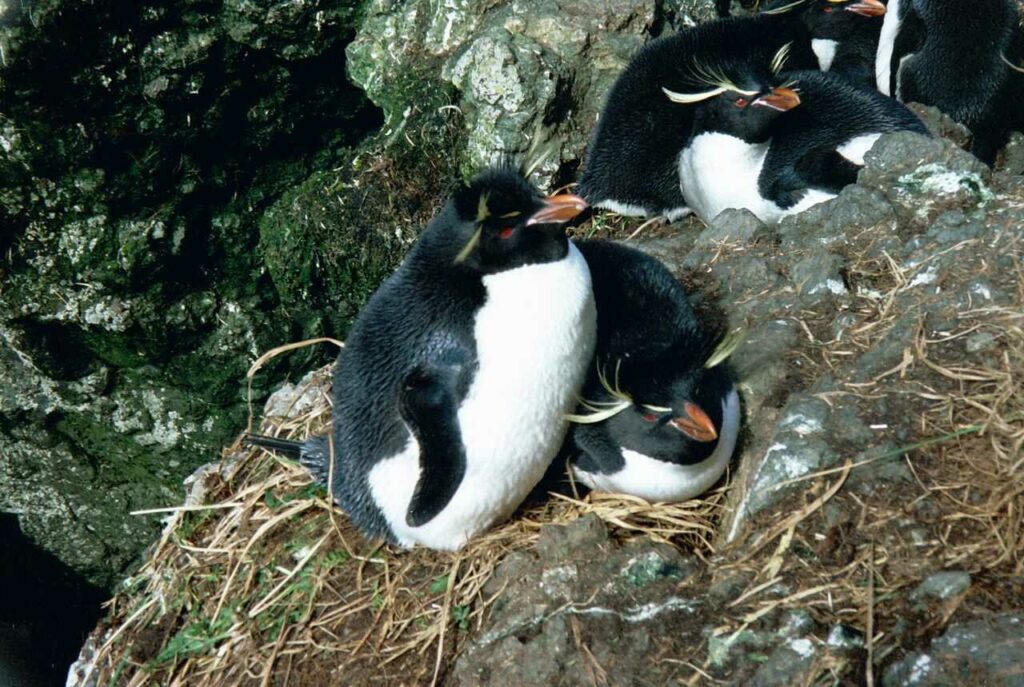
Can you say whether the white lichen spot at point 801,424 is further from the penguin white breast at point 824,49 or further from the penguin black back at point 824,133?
the penguin white breast at point 824,49

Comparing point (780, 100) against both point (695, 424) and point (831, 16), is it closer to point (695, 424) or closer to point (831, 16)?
point (831, 16)

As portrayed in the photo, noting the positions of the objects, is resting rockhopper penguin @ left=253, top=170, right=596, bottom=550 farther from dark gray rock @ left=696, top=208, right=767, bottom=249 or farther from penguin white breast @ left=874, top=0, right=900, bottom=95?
penguin white breast @ left=874, top=0, right=900, bottom=95

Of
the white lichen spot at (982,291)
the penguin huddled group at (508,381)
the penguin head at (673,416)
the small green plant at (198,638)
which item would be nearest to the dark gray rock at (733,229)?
the penguin huddled group at (508,381)

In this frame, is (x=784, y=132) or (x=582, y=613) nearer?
(x=582, y=613)

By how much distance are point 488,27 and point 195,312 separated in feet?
5.03

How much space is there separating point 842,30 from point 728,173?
0.90m

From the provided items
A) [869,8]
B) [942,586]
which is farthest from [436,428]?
[869,8]

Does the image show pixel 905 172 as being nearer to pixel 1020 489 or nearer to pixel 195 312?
pixel 1020 489

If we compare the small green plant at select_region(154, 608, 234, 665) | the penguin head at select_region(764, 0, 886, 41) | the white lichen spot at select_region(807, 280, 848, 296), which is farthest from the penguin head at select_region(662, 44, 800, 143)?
the small green plant at select_region(154, 608, 234, 665)

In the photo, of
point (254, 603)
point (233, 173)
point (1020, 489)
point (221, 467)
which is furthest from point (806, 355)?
point (233, 173)

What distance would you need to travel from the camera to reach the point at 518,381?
2.55 metres

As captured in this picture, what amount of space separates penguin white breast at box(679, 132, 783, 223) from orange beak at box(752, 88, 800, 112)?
0.57 feet

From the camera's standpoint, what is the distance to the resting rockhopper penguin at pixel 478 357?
2.53 m

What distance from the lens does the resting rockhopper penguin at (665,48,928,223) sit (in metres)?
3.58
